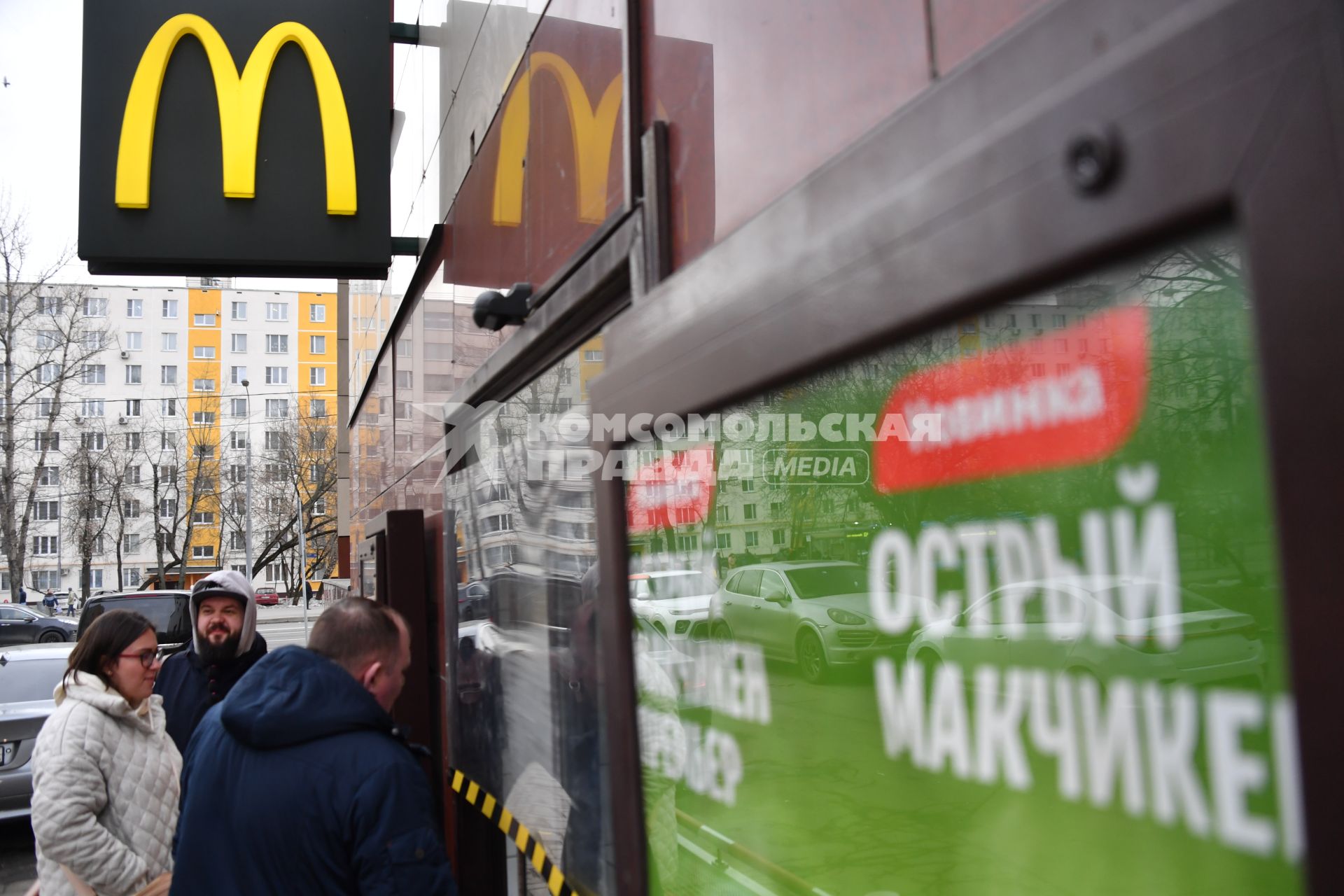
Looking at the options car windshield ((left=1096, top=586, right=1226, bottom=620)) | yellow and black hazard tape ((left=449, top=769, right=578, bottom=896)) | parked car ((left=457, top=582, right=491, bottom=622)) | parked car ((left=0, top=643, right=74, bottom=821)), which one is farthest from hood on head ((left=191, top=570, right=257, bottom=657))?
car windshield ((left=1096, top=586, right=1226, bottom=620))

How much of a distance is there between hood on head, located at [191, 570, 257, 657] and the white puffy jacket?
34.2 inches

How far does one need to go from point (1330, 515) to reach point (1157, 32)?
0.42 metres

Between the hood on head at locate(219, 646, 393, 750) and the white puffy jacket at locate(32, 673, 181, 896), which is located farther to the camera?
the white puffy jacket at locate(32, 673, 181, 896)

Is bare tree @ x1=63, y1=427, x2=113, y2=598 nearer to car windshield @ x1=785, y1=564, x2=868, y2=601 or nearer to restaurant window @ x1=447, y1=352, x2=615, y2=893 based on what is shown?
restaurant window @ x1=447, y1=352, x2=615, y2=893

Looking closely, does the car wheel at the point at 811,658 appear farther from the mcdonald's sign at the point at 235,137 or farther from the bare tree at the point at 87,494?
the bare tree at the point at 87,494

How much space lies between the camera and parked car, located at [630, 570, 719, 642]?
2020mm

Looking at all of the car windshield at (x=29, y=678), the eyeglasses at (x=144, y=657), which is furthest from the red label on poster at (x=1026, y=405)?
the car windshield at (x=29, y=678)

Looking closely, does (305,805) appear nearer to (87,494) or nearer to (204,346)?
(87,494)

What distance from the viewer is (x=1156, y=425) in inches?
40.4

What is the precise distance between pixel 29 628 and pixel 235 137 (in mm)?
26286

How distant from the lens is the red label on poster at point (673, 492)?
1.94 meters

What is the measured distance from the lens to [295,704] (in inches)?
87.0

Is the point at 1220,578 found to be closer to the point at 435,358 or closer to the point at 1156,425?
the point at 1156,425

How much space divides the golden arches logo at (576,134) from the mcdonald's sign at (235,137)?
2.18 meters
